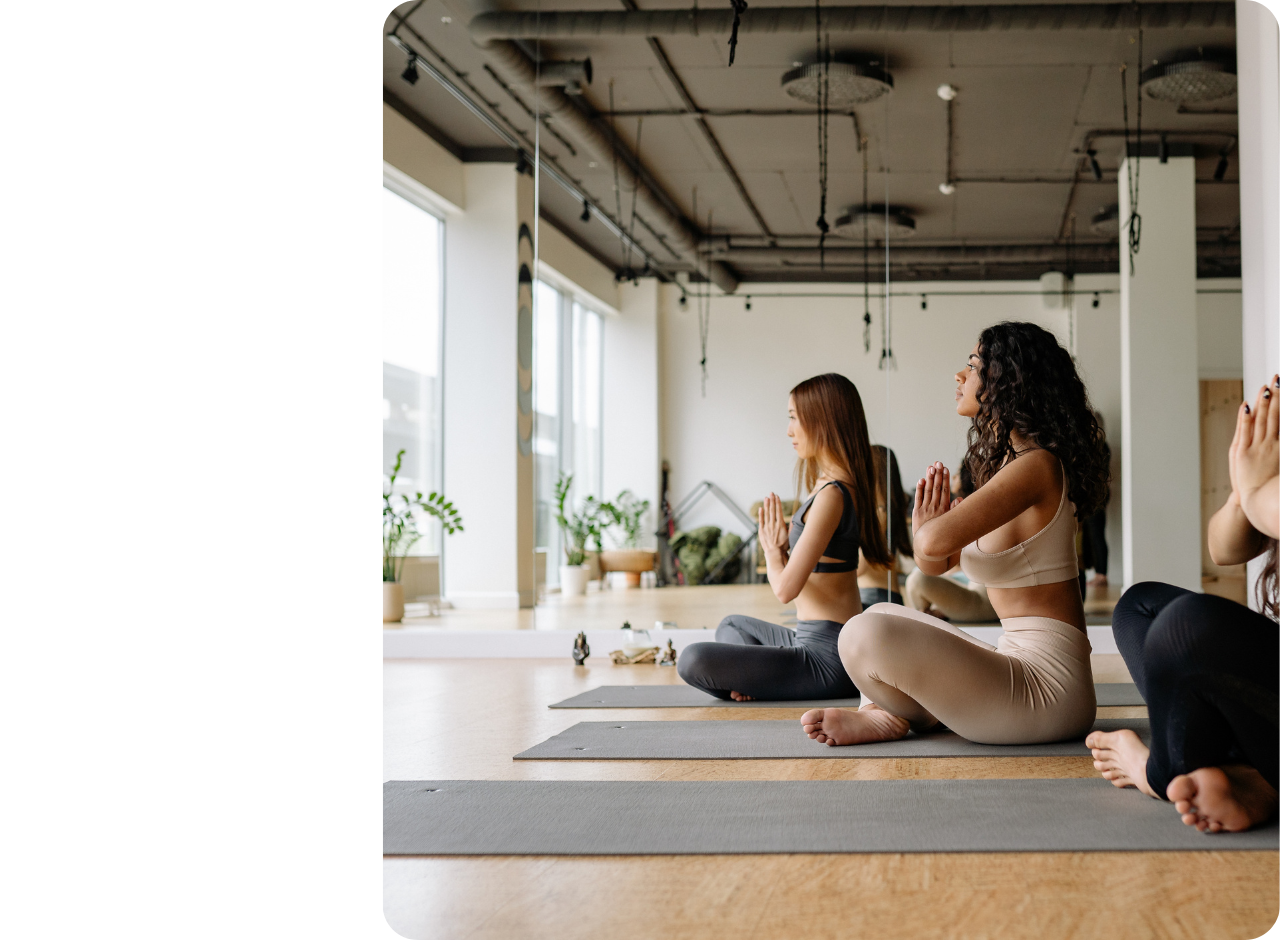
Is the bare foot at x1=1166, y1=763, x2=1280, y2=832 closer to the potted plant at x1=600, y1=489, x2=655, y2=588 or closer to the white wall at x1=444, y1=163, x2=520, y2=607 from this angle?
the potted plant at x1=600, y1=489, x2=655, y2=588

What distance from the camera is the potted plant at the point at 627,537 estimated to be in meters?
5.61

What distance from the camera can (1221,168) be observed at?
528 cm

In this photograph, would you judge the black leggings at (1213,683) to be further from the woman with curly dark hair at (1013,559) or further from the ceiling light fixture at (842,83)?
the ceiling light fixture at (842,83)

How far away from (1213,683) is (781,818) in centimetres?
73

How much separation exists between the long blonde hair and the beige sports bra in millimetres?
811

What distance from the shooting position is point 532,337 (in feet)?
20.9

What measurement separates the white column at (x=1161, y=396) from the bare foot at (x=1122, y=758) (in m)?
3.37

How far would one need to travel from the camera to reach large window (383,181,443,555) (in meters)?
7.61

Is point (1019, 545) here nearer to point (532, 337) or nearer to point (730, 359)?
point (730, 359)

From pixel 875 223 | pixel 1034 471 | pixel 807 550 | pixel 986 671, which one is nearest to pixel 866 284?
pixel 875 223

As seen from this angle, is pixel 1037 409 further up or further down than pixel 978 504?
further up

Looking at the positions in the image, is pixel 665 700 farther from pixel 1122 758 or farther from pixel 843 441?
pixel 1122 758

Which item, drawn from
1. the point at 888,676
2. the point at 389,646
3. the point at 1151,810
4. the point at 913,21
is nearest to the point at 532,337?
the point at 389,646
